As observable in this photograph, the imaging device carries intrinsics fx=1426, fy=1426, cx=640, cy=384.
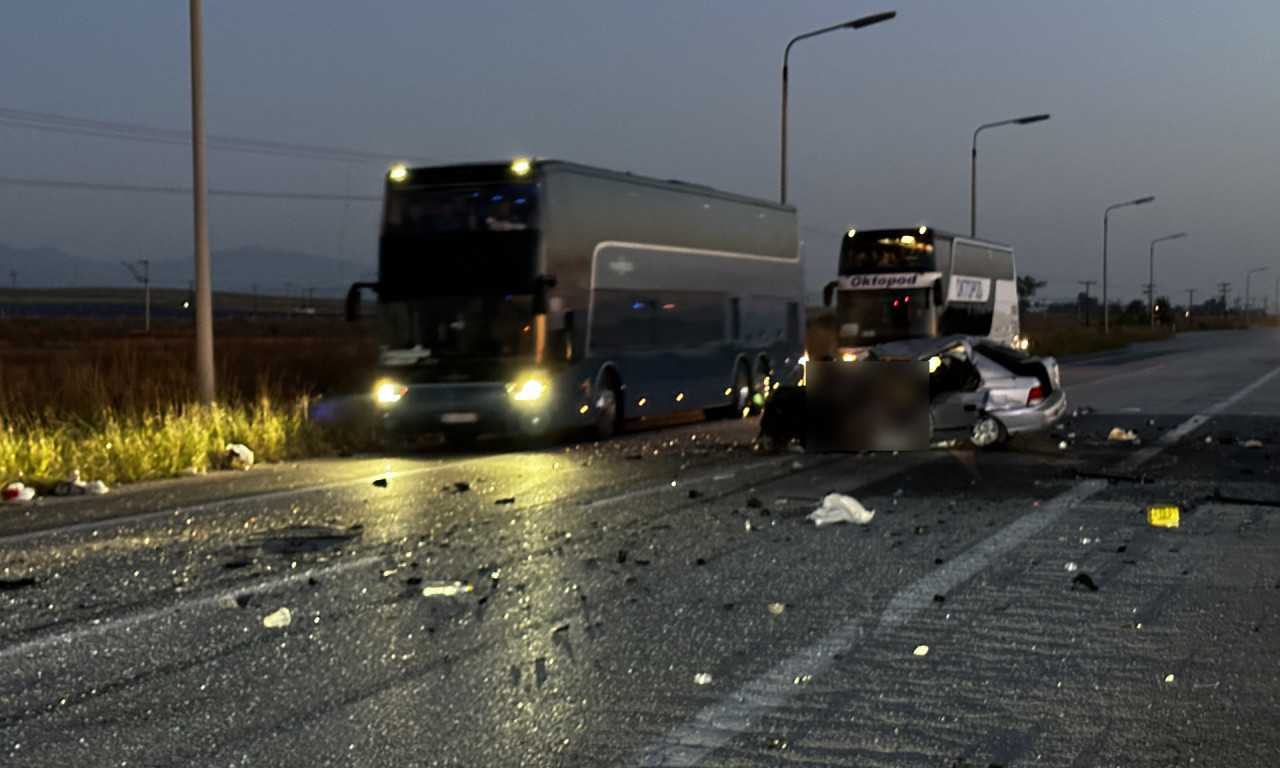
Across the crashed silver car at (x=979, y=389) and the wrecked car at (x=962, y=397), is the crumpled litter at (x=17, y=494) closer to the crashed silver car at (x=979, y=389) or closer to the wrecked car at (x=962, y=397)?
the wrecked car at (x=962, y=397)

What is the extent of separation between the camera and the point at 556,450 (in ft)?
56.0

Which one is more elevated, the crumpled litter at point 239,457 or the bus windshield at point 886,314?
the bus windshield at point 886,314

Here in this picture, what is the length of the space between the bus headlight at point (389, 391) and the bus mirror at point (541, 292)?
1.85 m

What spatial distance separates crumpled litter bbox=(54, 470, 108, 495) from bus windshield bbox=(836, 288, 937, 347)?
23478 mm

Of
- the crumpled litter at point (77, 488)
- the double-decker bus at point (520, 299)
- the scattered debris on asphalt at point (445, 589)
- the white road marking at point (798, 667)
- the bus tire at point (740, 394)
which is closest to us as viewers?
the white road marking at point (798, 667)

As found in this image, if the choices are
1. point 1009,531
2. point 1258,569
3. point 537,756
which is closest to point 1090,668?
point 537,756

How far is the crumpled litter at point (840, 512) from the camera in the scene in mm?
10164

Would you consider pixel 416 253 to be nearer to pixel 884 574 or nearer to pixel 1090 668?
pixel 884 574

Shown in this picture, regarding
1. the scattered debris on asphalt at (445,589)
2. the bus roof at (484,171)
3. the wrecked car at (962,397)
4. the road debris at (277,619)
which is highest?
the bus roof at (484,171)

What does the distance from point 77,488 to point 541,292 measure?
20.4 feet

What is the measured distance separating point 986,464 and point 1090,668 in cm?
875

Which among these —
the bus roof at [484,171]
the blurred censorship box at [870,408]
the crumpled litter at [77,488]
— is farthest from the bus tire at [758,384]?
the crumpled litter at [77,488]

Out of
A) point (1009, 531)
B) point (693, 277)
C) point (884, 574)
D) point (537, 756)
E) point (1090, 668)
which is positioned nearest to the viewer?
point (537, 756)

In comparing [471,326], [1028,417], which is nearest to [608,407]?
[471,326]
